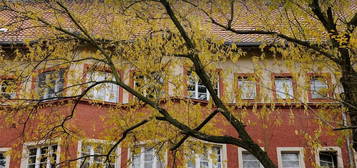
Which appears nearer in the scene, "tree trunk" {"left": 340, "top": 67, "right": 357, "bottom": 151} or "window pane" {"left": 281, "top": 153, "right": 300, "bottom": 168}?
"tree trunk" {"left": 340, "top": 67, "right": 357, "bottom": 151}

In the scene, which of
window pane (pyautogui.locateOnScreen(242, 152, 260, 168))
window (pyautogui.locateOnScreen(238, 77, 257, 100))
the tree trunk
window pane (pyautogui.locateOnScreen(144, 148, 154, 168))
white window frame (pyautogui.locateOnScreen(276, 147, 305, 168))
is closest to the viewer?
the tree trunk

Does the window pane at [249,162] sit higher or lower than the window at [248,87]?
lower

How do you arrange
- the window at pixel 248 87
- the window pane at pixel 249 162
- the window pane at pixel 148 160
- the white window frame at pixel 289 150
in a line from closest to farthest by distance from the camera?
the window at pixel 248 87
the window pane at pixel 148 160
the white window frame at pixel 289 150
the window pane at pixel 249 162

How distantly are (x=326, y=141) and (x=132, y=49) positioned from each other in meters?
7.40

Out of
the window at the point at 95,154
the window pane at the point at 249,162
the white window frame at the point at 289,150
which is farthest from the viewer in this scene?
the window pane at the point at 249,162

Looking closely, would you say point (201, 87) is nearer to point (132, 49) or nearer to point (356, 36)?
point (132, 49)

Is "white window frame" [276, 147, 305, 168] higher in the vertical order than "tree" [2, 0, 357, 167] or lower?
lower

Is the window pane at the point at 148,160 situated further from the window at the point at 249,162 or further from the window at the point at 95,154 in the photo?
the window at the point at 249,162

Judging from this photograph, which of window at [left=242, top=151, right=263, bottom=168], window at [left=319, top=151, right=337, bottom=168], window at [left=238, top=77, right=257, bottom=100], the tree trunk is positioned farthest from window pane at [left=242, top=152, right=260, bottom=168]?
the tree trunk

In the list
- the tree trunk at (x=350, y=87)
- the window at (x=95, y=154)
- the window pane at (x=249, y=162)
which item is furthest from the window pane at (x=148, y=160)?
the tree trunk at (x=350, y=87)

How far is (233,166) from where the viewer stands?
17172 mm

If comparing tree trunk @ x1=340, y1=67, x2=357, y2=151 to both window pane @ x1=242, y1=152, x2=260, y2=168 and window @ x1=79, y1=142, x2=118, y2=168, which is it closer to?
window @ x1=79, y1=142, x2=118, y2=168

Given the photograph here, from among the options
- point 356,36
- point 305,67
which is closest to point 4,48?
point 305,67

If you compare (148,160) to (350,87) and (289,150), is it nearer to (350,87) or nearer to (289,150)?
(289,150)
